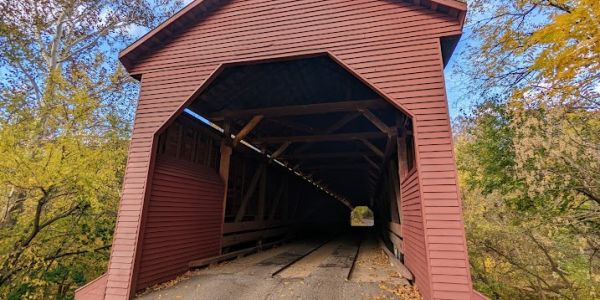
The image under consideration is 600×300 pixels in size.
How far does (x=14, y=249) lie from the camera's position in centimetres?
836

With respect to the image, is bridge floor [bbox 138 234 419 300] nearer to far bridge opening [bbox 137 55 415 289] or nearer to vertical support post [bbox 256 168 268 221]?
far bridge opening [bbox 137 55 415 289]

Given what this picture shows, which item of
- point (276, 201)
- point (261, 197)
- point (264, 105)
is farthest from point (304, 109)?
point (276, 201)

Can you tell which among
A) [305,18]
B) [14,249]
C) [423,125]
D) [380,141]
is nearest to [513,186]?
[380,141]

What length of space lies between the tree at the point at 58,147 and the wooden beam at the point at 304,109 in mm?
3732

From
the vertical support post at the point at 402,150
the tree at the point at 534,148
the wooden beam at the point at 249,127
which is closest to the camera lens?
the tree at the point at 534,148

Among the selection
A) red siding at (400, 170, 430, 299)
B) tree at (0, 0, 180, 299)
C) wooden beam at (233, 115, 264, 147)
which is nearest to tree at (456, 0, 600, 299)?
red siding at (400, 170, 430, 299)

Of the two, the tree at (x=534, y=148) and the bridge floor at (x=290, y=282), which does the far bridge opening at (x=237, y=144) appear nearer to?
the bridge floor at (x=290, y=282)

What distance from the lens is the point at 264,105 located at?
9391mm

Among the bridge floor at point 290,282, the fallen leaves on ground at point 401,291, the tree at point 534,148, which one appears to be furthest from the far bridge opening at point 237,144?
the tree at point 534,148

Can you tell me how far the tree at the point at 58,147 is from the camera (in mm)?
7602

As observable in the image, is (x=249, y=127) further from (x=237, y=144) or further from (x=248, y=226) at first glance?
(x=248, y=226)

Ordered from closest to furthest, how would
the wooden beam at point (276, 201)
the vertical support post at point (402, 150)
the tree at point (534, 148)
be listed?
the tree at point (534, 148) → the vertical support post at point (402, 150) → the wooden beam at point (276, 201)

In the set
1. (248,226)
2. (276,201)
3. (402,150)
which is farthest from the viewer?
(276,201)

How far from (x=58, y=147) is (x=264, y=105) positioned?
561cm
